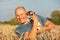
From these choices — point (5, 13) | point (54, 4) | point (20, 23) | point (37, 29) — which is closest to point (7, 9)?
point (5, 13)

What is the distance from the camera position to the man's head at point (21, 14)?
260 cm

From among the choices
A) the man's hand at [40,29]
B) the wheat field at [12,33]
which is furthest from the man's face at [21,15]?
the man's hand at [40,29]

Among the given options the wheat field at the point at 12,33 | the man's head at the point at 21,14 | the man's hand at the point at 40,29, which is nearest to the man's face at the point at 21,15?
the man's head at the point at 21,14

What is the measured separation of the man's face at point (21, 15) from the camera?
2600 millimetres

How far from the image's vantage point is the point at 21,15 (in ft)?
8.55

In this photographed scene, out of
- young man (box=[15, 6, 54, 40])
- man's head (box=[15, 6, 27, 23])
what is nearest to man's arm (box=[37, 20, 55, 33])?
young man (box=[15, 6, 54, 40])

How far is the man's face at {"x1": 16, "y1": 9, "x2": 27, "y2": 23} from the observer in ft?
8.53

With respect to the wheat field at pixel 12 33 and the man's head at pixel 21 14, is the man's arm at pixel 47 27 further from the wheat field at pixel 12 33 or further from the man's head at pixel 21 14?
the man's head at pixel 21 14

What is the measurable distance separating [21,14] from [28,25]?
182 millimetres

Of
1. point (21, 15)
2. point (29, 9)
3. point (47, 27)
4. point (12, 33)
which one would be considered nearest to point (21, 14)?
point (21, 15)

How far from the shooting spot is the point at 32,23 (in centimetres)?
261

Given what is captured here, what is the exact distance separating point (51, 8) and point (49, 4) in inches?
2.7

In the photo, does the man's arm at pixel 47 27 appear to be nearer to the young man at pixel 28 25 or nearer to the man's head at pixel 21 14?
the young man at pixel 28 25

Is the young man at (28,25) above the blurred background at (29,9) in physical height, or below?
below
